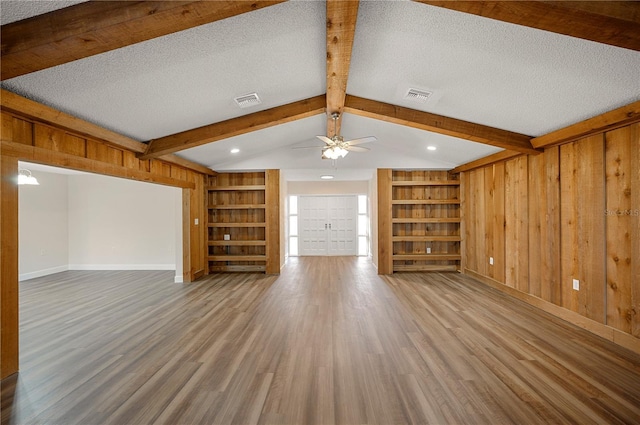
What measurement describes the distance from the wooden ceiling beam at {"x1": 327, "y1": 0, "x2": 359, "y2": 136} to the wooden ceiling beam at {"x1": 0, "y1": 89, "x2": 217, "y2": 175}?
2606mm

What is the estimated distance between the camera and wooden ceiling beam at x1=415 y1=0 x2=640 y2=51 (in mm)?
1570

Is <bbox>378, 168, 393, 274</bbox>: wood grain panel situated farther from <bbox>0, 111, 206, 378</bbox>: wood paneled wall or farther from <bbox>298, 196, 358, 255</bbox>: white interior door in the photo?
<bbox>0, 111, 206, 378</bbox>: wood paneled wall

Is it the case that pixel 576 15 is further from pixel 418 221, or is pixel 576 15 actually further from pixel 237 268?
pixel 237 268

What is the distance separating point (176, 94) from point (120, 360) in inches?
106

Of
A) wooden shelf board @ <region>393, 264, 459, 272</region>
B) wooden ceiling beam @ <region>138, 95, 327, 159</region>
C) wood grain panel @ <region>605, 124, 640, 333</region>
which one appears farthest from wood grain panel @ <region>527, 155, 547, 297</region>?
wooden ceiling beam @ <region>138, 95, 327, 159</region>

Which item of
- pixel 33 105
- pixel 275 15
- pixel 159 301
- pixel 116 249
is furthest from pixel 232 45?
pixel 116 249

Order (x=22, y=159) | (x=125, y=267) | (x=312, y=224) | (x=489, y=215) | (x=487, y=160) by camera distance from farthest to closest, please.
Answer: (x=312, y=224), (x=125, y=267), (x=489, y=215), (x=487, y=160), (x=22, y=159)

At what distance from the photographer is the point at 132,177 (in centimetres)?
390

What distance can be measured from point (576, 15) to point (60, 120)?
13.6 ft

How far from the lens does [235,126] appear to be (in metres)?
3.91

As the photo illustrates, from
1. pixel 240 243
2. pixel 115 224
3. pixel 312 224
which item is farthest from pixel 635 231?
pixel 115 224

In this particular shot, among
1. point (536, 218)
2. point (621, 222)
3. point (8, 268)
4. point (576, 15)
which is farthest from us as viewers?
point (536, 218)

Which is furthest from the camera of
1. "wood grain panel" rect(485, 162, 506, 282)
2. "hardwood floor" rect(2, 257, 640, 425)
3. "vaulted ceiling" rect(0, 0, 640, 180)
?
"wood grain panel" rect(485, 162, 506, 282)

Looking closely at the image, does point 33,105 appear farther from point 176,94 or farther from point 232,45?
point 232,45
